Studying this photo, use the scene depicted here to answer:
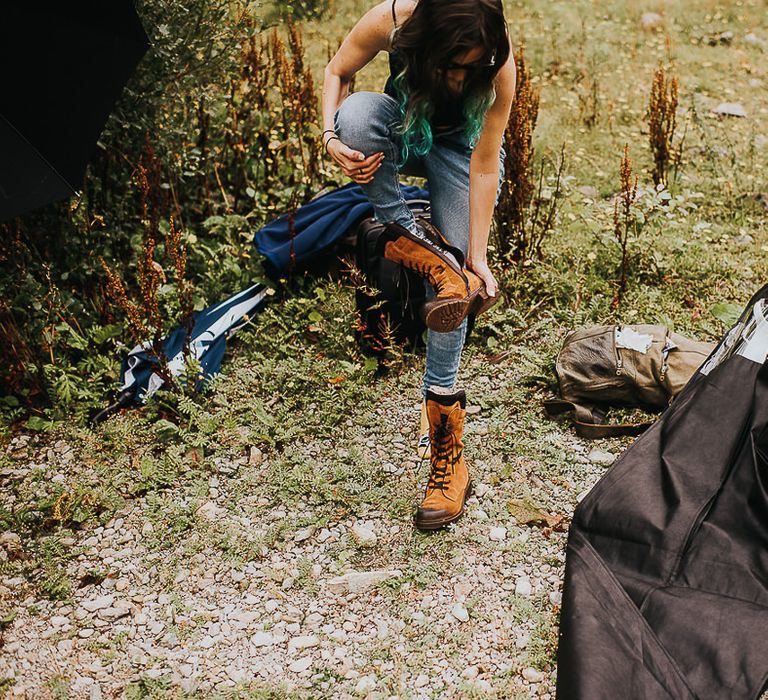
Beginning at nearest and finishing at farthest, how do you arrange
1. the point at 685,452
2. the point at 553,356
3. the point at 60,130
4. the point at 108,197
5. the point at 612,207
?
1. the point at 685,452
2. the point at 60,130
3. the point at 553,356
4. the point at 108,197
5. the point at 612,207

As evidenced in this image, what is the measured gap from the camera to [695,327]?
3.80m

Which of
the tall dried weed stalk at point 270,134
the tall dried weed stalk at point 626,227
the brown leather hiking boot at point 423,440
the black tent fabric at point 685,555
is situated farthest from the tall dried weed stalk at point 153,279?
the tall dried weed stalk at point 626,227

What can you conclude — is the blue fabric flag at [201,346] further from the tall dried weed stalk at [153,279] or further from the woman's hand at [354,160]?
the woman's hand at [354,160]

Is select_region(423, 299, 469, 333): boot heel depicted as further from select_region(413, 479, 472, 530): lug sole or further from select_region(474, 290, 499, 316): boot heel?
select_region(413, 479, 472, 530): lug sole

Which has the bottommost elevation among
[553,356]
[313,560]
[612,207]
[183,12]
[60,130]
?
[313,560]

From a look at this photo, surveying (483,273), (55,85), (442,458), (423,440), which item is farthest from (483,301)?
(55,85)

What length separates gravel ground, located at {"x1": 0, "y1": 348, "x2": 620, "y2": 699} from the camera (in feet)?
7.88

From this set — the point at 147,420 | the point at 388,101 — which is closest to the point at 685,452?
the point at 388,101

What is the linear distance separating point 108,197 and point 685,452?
3032 millimetres

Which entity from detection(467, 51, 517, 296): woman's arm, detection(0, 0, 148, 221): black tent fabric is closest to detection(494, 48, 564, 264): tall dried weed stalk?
detection(467, 51, 517, 296): woman's arm

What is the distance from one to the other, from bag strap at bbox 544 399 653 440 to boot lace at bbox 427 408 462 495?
2.15ft

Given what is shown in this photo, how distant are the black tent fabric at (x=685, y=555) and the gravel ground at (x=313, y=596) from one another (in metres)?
0.26

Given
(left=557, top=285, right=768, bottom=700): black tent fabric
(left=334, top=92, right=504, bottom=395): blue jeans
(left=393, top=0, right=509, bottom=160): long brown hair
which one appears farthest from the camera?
(left=334, top=92, right=504, bottom=395): blue jeans

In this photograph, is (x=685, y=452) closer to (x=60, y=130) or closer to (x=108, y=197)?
(x=60, y=130)
